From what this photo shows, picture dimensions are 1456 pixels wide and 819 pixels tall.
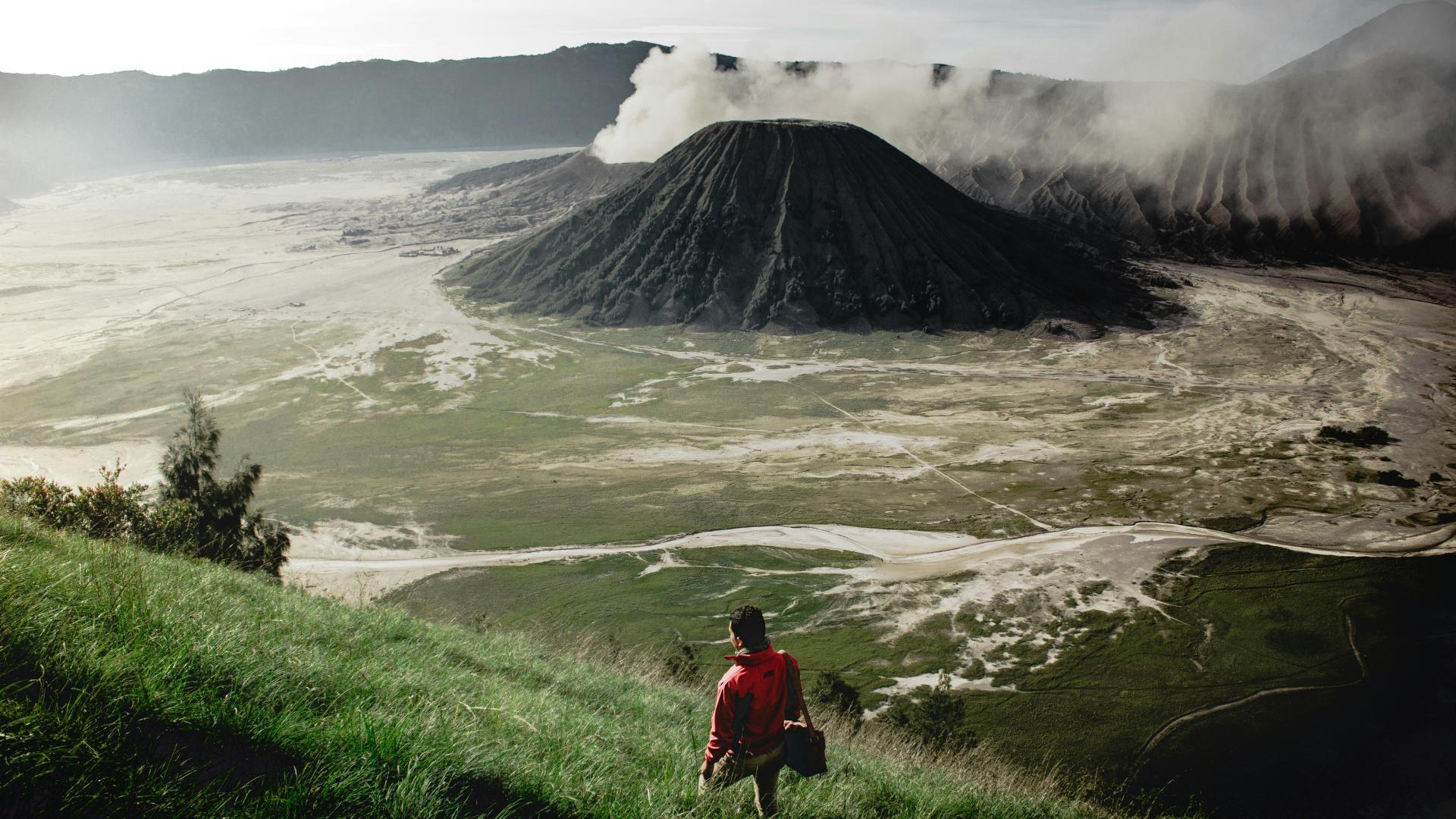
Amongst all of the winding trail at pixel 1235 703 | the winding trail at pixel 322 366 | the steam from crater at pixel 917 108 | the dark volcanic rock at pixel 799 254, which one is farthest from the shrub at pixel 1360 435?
the steam from crater at pixel 917 108

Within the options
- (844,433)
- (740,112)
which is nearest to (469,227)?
(740,112)

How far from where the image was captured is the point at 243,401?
51438 mm

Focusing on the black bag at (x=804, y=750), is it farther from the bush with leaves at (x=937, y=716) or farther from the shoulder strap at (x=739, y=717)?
the bush with leaves at (x=937, y=716)

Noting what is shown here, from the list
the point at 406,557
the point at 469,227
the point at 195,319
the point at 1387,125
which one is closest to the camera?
the point at 406,557

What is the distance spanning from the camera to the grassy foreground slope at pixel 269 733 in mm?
3910

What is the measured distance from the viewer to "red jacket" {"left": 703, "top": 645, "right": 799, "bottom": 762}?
5836 mm

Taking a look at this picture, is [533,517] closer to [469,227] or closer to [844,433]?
[844,433]

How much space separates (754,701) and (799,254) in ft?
228

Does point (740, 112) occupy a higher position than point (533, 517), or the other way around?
point (740, 112)

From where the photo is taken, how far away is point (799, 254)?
2872 inches

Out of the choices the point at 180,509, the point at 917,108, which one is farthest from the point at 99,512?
the point at 917,108

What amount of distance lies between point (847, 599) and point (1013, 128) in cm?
11791

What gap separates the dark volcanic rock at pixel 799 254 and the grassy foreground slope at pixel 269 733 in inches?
2441

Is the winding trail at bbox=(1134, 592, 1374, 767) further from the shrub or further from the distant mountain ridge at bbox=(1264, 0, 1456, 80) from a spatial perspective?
the distant mountain ridge at bbox=(1264, 0, 1456, 80)
